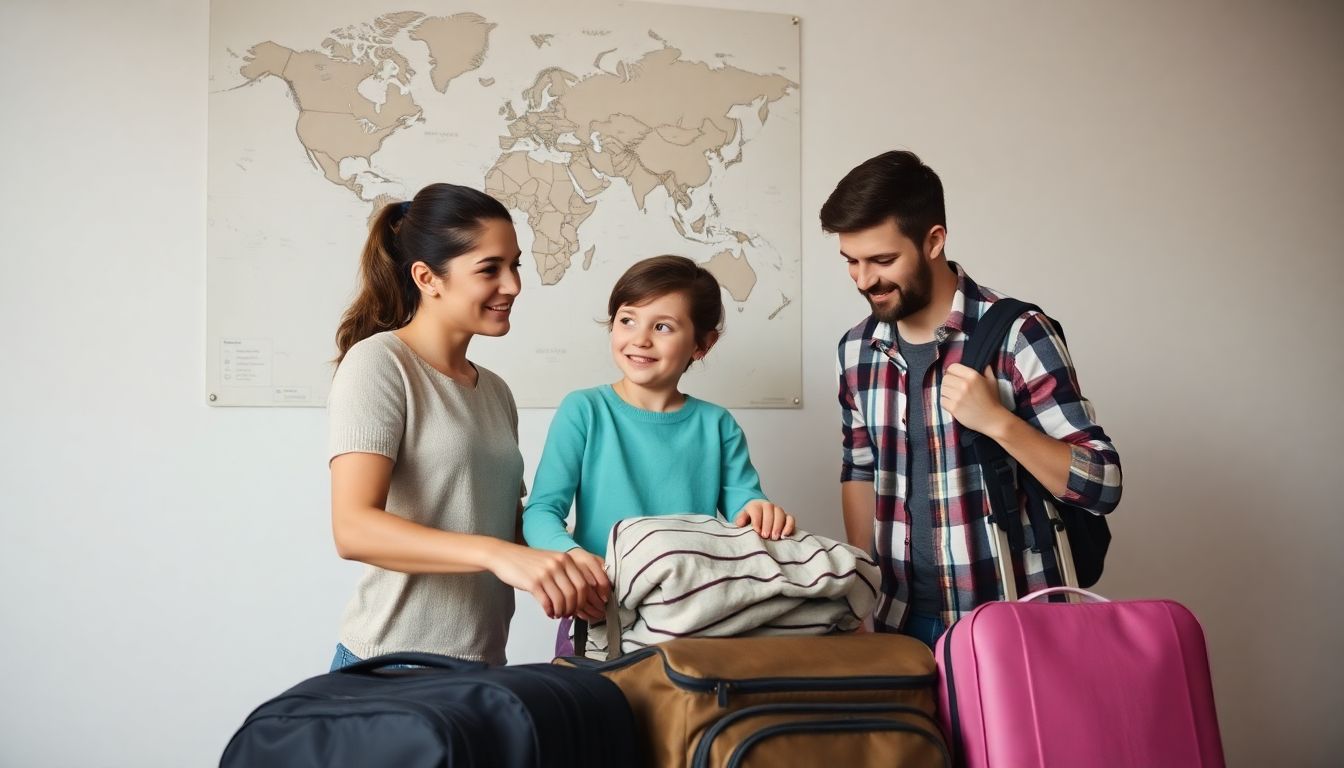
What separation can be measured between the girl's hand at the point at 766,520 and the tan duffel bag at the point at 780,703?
23 cm

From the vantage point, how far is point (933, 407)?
5.56 feet

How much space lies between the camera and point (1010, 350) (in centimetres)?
164

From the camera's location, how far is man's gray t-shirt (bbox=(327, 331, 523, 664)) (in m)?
1.38

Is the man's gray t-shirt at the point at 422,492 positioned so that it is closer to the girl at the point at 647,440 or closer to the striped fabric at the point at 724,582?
the girl at the point at 647,440

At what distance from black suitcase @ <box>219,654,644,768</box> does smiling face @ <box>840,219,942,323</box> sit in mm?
932

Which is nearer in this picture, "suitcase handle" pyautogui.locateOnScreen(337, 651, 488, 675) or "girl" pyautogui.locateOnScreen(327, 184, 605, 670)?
"suitcase handle" pyautogui.locateOnScreen(337, 651, 488, 675)

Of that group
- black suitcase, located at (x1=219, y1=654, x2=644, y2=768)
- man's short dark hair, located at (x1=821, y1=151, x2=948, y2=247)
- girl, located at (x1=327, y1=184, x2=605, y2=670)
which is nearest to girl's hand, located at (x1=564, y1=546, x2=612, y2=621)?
girl, located at (x1=327, y1=184, x2=605, y2=670)

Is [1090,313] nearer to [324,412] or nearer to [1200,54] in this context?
[1200,54]

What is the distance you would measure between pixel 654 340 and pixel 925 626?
69 cm

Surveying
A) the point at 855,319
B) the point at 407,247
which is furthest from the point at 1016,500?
the point at 855,319

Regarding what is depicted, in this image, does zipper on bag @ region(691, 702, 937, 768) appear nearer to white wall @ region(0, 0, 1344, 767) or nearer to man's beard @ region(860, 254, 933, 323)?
man's beard @ region(860, 254, 933, 323)

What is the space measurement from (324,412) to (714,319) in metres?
1.36

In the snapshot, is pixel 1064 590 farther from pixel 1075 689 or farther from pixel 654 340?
pixel 654 340

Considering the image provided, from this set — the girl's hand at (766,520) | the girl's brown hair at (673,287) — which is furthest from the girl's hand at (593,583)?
the girl's brown hair at (673,287)
